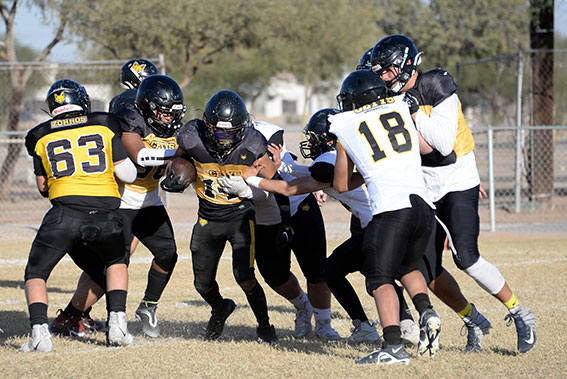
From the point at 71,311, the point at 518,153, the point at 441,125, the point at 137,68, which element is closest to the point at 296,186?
the point at 441,125

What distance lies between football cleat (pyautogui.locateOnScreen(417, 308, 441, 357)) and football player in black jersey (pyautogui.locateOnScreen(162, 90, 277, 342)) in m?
1.21

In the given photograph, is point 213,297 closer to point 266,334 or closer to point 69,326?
point 266,334

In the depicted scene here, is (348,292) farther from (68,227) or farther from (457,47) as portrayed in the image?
(457,47)

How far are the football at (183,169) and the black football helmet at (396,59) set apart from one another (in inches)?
57.6

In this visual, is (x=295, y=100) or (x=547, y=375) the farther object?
(x=295, y=100)

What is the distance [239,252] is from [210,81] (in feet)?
84.1

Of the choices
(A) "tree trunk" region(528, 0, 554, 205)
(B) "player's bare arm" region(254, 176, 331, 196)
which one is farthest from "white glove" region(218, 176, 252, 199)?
(A) "tree trunk" region(528, 0, 554, 205)

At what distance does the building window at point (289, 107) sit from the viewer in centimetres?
6431

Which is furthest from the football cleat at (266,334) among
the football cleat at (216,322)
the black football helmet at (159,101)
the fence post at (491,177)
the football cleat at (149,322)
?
the fence post at (491,177)

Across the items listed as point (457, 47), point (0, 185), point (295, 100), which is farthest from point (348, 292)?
point (295, 100)

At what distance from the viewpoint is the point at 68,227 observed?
5129 millimetres

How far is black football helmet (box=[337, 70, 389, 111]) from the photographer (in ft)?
15.4

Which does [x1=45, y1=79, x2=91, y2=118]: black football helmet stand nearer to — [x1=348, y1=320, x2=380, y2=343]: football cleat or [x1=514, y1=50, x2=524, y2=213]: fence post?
[x1=348, y1=320, x2=380, y2=343]: football cleat

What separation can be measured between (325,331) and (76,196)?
2.14m
